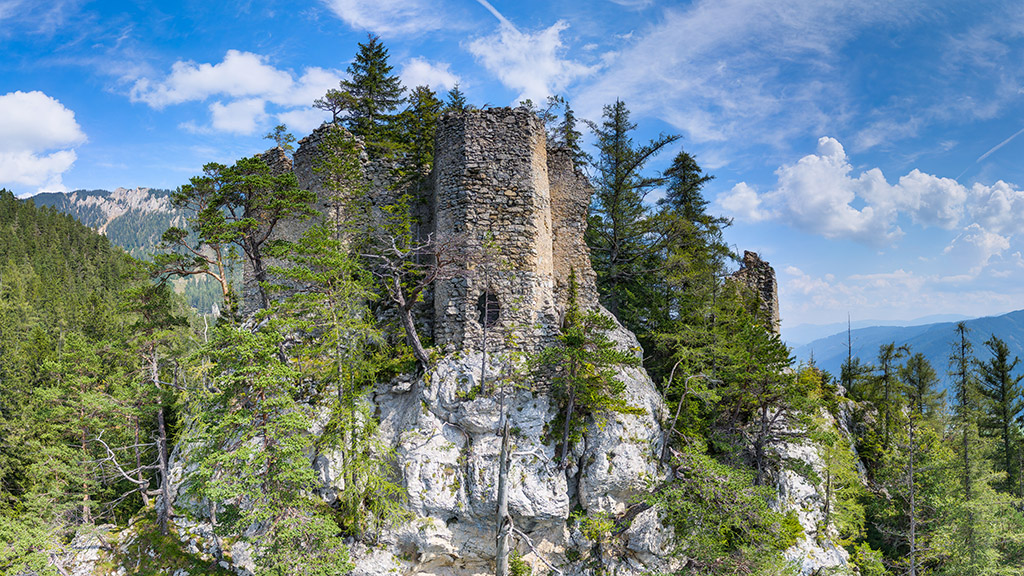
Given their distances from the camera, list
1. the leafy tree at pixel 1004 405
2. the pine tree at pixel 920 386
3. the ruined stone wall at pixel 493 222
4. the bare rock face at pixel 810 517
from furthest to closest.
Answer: the pine tree at pixel 920 386
the leafy tree at pixel 1004 405
the bare rock face at pixel 810 517
the ruined stone wall at pixel 493 222

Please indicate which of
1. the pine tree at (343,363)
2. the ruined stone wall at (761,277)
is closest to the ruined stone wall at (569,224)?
the pine tree at (343,363)

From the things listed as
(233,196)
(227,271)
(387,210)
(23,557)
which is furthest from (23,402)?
(387,210)

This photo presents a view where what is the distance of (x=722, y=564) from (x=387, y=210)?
15185 millimetres

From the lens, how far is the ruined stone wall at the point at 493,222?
14781 millimetres

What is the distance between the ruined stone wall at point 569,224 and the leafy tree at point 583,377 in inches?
96.2

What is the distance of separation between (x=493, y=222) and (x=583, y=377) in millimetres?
5833

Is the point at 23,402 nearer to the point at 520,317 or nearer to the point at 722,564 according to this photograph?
the point at 520,317

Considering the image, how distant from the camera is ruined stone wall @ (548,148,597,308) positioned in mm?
17016

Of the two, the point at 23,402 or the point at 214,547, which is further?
the point at 23,402

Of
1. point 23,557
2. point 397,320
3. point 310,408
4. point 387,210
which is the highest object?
point 387,210

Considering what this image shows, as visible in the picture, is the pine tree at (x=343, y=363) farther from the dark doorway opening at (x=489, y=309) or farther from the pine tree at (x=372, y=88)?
the pine tree at (x=372, y=88)

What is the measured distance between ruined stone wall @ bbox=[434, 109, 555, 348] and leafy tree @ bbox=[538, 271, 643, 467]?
1336 mm

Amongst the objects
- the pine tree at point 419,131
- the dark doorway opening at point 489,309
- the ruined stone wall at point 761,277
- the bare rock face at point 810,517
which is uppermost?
the pine tree at point 419,131

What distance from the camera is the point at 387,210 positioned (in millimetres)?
16047
